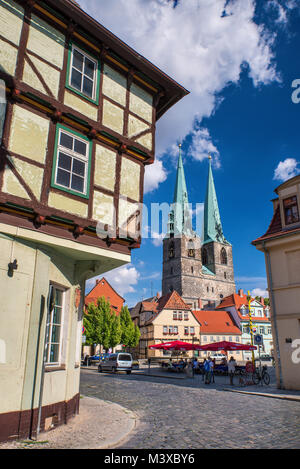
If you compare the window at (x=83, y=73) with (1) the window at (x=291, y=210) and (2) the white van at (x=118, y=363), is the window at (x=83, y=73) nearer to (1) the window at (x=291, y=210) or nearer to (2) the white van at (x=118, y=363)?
(1) the window at (x=291, y=210)

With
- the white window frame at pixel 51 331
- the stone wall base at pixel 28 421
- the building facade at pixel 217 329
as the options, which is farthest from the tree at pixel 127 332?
the stone wall base at pixel 28 421

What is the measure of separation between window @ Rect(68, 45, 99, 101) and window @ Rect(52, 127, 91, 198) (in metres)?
1.41

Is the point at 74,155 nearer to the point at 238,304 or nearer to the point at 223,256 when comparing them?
the point at 238,304

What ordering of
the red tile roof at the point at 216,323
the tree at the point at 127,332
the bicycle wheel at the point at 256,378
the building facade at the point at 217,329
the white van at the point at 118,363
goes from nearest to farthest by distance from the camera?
1. the bicycle wheel at the point at 256,378
2. the white van at the point at 118,363
3. the tree at the point at 127,332
4. the building facade at the point at 217,329
5. the red tile roof at the point at 216,323

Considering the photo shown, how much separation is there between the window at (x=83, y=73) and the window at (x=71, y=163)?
1415 millimetres

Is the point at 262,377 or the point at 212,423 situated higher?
the point at 262,377

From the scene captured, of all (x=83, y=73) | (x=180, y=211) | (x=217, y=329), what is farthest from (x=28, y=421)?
(x=180, y=211)

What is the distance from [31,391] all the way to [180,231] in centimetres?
9307

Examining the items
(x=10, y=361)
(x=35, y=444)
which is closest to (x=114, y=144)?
(x=10, y=361)

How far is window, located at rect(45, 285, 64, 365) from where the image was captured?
838 cm

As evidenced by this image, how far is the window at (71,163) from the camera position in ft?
29.1

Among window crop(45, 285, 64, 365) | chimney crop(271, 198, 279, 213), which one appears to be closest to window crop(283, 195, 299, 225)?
chimney crop(271, 198, 279, 213)

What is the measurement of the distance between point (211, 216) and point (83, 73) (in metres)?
100

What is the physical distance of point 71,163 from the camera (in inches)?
363
